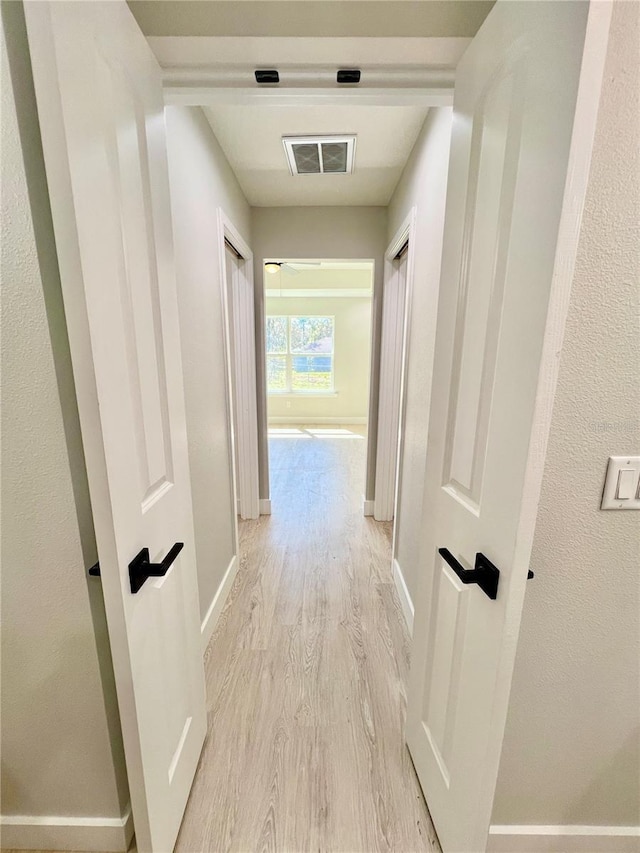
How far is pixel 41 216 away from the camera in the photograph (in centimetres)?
68

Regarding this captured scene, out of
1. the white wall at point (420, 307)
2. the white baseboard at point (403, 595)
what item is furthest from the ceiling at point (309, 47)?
the white baseboard at point (403, 595)

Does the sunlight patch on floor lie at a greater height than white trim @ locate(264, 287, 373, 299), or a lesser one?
lesser

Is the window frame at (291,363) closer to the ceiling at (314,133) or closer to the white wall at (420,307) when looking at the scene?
the ceiling at (314,133)

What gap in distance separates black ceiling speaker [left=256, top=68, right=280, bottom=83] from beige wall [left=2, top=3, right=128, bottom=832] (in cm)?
51

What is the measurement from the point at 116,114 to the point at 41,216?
264mm

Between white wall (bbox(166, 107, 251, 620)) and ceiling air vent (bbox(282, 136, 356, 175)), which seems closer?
white wall (bbox(166, 107, 251, 620))

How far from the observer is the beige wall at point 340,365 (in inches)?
259

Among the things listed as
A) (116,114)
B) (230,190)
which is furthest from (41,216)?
(230,190)

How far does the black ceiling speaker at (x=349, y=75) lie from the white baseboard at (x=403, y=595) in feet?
6.89

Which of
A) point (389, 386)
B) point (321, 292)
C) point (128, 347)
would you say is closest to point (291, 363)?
point (321, 292)

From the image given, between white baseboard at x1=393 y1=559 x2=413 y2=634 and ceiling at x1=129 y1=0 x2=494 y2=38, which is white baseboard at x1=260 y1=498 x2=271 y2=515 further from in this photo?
ceiling at x1=129 y1=0 x2=494 y2=38

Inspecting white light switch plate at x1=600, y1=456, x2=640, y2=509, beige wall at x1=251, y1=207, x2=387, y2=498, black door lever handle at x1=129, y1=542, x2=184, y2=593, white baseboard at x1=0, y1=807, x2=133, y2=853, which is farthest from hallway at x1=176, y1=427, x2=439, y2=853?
beige wall at x1=251, y1=207, x2=387, y2=498

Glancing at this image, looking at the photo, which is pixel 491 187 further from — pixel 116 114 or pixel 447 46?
pixel 116 114

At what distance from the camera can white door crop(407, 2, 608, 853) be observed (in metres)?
0.58
